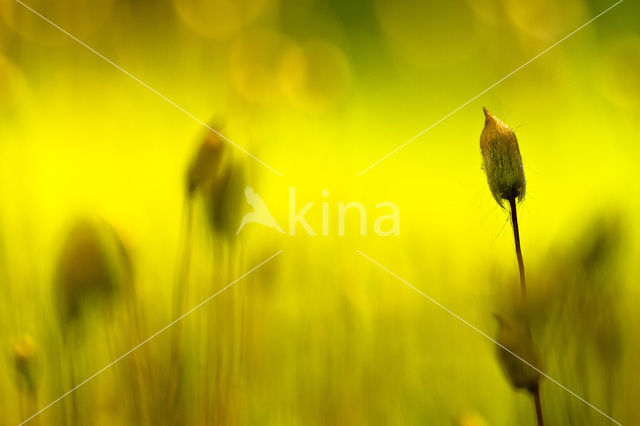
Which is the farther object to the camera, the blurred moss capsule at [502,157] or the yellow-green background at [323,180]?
the yellow-green background at [323,180]

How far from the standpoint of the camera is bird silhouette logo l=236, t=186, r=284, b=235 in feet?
2.31

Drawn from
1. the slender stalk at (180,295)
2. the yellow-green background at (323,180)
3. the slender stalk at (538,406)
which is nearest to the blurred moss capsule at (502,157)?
the yellow-green background at (323,180)

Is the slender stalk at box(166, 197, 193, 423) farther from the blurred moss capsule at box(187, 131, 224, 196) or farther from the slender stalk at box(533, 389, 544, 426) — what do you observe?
the slender stalk at box(533, 389, 544, 426)

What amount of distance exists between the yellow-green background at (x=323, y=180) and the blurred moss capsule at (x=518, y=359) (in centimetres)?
2

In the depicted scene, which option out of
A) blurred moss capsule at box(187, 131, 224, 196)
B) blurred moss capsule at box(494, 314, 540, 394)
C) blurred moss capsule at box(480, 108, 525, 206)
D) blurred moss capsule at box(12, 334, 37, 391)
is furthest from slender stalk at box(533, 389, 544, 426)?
blurred moss capsule at box(12, 334, 37, 391)

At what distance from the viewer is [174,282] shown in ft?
2.34

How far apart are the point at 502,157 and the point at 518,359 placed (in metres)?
0.28

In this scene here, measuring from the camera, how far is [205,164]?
2.30 ft

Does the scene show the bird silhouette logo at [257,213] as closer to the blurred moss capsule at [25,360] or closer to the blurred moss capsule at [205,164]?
the blurred moss capsule at [205,164]

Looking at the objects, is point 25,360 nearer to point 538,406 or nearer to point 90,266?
point 90,266

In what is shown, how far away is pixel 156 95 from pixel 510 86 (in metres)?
0.51

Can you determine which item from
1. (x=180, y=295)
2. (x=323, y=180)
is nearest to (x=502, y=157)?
(x=323, y=180)

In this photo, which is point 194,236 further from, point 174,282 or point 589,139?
point 589,139

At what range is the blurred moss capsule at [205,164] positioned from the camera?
0.70 metres
